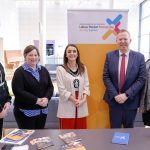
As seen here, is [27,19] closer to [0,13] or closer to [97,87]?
[0,13]

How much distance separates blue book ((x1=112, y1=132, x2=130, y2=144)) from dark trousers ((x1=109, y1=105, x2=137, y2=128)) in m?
0.76

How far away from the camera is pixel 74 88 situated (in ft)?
8.30

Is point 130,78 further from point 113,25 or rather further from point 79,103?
point 113,25

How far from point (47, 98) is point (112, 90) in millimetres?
738

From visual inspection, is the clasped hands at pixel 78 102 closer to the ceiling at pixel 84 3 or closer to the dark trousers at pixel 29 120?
the dark trousers at pixel 29 120

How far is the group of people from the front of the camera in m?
2.33

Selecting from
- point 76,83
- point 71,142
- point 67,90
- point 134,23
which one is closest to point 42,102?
point 67,90

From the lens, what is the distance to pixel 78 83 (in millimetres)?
2523

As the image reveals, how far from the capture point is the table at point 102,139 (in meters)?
1.55

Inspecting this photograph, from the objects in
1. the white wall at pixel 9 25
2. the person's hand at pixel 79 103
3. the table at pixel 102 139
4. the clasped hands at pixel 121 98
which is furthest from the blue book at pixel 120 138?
the white wall at pixel 9 25

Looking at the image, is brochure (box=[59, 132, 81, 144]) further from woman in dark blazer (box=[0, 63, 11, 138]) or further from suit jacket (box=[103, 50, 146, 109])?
suit jacket (box=[103, 50, 146, 109])

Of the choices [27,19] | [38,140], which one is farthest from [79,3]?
[38,140]

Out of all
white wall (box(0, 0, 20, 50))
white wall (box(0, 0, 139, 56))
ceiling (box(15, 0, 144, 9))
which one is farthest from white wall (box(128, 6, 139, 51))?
white wall (box(0, 0, 20, 50))

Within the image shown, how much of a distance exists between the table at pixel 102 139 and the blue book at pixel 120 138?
31mm
